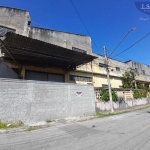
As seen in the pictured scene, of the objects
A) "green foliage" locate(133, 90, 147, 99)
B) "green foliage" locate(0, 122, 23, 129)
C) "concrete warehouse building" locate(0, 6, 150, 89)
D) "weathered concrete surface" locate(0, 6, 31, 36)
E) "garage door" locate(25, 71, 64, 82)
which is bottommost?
"green foliage" locate(0, 122, 23, 129)

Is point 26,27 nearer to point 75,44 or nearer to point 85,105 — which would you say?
point 75,44

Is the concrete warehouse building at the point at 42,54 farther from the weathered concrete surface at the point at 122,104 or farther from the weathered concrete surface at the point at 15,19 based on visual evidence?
the weathered concrete surface at the point at 122,104

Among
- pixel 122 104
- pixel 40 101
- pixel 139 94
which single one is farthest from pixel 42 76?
pixel 139 94

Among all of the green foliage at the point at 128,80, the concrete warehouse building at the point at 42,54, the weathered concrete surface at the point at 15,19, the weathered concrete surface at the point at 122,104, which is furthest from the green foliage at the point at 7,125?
the green foliage at the point at 128,80

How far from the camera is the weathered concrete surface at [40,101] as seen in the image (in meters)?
6.63

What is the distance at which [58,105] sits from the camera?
27.4 feet

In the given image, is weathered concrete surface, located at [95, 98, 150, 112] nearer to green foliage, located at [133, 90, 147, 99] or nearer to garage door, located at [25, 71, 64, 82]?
green foliage, located at [133, 90, 147, 99]

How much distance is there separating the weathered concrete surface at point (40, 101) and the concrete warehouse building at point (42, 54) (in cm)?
190

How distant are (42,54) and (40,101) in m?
3.90

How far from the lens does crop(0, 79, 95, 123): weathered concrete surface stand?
6629 mm

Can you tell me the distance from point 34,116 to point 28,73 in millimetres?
5663

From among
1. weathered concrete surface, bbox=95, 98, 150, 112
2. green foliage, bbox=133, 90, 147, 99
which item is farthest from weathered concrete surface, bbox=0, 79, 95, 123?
green foliage, bbox=133, 90, 147, 99

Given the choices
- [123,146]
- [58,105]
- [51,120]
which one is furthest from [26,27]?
[123,146]

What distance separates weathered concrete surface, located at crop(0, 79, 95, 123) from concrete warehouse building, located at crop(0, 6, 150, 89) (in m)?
1.90
